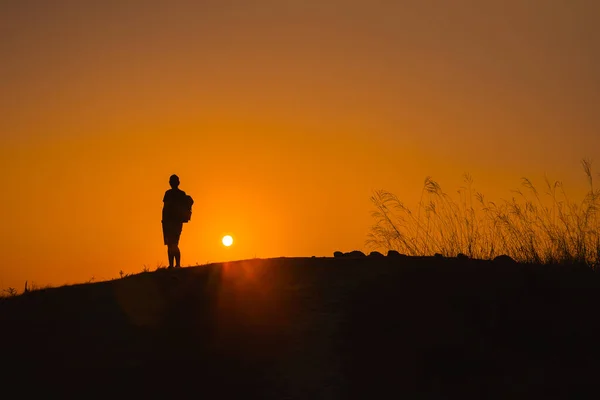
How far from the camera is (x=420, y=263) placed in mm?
13320

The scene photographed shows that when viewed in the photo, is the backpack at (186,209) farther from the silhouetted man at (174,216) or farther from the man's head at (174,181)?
the man's head at (174,181)

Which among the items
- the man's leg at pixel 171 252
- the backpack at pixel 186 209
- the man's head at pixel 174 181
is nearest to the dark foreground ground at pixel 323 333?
the man's leg at pixel 171 252

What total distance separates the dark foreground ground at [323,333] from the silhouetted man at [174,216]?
2583mm

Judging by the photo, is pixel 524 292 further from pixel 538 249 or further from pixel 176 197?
pixel 176 197

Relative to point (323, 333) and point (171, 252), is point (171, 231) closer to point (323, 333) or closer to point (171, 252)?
point (171, 252)

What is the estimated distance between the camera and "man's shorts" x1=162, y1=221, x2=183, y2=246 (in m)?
16.4

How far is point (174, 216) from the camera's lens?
53.6ft

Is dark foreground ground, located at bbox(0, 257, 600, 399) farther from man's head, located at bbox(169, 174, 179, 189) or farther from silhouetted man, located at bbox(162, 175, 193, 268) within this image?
man's head, located at bbox(169, 174, 179, 189)

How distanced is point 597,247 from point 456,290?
415cm

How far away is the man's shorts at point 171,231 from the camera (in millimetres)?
16359

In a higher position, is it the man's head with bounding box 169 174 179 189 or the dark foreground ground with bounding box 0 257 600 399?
the man's head with bounding box 169 174 179 189

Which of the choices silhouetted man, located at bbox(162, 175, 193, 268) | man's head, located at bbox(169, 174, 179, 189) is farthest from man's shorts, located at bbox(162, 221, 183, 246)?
man's head, located at bbox(169, 174, 179, 189)

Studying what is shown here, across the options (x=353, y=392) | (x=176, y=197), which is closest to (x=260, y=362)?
(x=353, y=392)

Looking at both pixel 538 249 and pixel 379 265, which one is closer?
pixel 379 265
